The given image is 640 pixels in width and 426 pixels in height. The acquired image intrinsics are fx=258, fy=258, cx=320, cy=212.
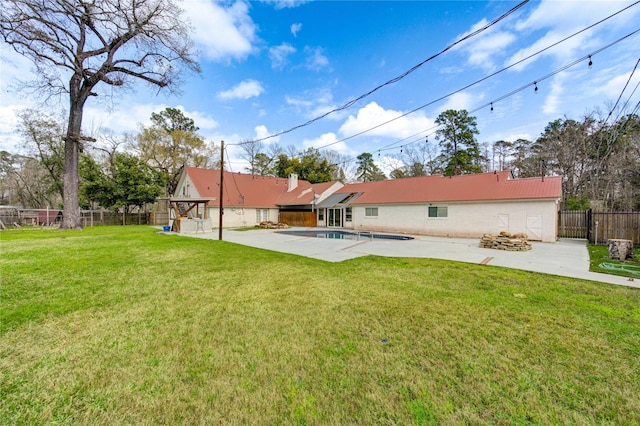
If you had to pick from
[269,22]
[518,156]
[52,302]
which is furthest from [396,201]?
[518,156]

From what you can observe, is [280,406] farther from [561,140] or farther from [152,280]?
[561,140]

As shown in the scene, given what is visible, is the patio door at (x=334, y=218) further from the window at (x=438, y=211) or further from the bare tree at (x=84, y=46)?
the bare tree at (x=84, y=46)

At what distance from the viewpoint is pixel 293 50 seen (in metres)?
13.5

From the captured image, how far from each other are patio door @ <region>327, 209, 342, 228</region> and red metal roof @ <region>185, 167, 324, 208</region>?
2.31 metres

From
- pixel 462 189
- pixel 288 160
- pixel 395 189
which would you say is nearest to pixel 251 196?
pixel 288 160

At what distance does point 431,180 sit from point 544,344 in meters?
17.2

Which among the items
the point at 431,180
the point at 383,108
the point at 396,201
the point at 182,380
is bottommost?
the point at 182,380

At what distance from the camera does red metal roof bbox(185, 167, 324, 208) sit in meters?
24.1

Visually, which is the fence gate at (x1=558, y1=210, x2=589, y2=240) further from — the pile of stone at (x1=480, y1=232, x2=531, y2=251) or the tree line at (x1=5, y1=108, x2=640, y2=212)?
the pile of stone at (x1=480, y1=232, x2=531, y2=251)

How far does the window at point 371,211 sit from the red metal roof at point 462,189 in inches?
23.0

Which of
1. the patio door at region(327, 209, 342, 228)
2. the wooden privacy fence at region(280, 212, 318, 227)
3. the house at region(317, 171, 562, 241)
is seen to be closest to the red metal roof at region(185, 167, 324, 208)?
the wooden privacy fence at region(280, 212, 318, 227)

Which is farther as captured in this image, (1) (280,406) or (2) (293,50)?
(2) (293,50)

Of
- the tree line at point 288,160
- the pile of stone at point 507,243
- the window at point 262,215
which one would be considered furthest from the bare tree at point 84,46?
the pile of stone at point 507,243

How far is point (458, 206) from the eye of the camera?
1566 cm
